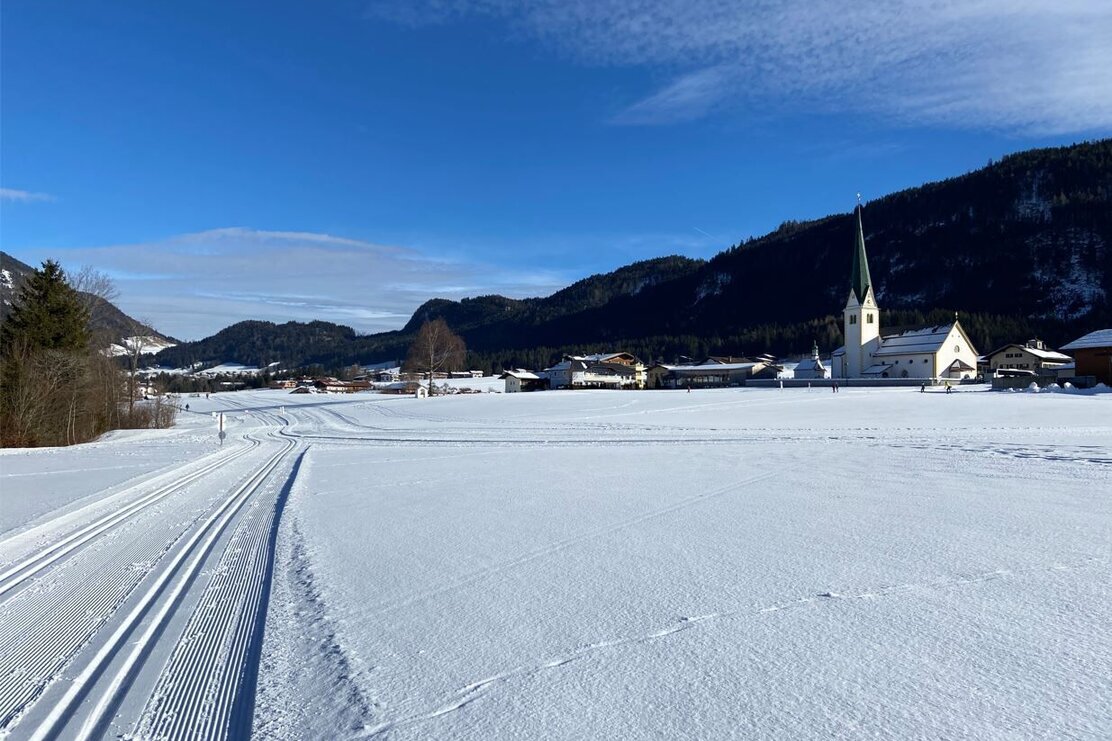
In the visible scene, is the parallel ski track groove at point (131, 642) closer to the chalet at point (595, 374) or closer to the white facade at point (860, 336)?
the white facade at point (860, 336)

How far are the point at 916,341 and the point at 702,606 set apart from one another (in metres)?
88.2

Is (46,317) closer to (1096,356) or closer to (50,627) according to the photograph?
(50,627)

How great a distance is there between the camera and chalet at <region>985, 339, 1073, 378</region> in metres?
85.6

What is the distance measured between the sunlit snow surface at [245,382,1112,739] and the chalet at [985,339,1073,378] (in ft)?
286

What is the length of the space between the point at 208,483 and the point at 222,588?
9.64 meters

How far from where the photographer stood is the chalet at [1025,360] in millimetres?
85550

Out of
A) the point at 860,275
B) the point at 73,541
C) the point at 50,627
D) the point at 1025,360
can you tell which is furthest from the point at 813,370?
the point at 50,627

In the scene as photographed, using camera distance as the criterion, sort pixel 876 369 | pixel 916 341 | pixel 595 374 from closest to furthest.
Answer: pixel 916 341, pixel 876 369, pixel 595 374

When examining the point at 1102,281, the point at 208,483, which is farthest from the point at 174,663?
the point at 1102,281

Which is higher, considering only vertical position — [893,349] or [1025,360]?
[893,349]

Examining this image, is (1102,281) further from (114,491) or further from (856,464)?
(114,491)

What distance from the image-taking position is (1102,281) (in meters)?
158

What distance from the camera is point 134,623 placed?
5574 millimetres

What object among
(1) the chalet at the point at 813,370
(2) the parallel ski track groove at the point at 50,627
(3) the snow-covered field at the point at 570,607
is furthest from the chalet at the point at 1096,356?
(2) the parallel ski track groove at the point at 50,627
